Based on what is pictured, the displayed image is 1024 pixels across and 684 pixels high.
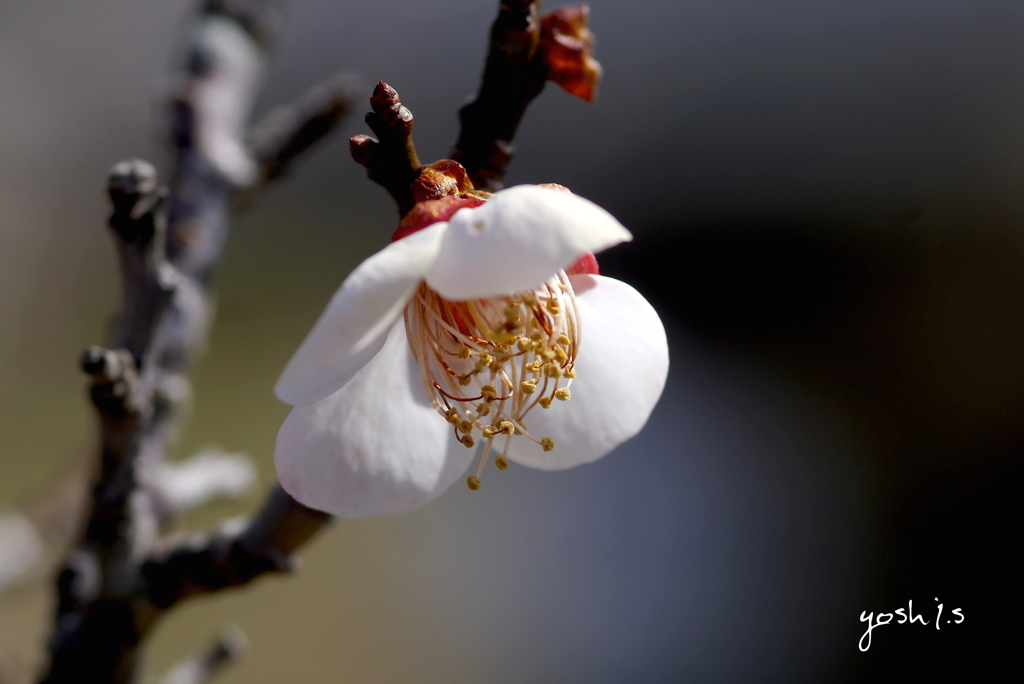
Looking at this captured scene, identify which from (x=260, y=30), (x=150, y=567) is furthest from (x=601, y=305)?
(x=260, y=30)

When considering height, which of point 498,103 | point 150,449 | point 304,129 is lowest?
point 150,449

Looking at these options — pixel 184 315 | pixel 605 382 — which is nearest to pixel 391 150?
pixel 605 382

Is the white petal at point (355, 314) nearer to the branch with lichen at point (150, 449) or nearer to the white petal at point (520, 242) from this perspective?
the white petal at point (520, 242)

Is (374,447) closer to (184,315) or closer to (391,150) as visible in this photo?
(391,150)

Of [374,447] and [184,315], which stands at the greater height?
[184,315]

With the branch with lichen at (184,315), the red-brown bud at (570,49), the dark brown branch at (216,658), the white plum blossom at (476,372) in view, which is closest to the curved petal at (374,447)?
the white plum blossom at (476,372)

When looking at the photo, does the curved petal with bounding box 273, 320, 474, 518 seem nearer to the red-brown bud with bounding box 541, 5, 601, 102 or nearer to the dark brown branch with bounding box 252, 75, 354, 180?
the red-brown bud with bounding box 541, 5, 601, 102

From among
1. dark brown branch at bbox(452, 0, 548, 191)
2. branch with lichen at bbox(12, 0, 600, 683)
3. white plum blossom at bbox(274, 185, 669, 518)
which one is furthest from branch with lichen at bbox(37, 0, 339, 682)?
dark brown branch at bbox(452, 0, 548, 191)
